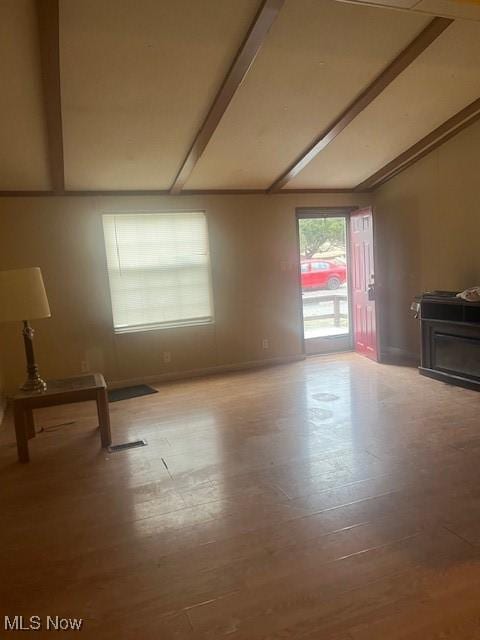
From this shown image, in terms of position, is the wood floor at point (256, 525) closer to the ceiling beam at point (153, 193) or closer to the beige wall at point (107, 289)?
the beige wall at point (107, 289)

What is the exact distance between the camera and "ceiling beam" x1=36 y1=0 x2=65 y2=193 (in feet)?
7.60

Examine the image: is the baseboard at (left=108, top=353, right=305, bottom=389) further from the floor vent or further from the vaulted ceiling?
the vaulted ceiling

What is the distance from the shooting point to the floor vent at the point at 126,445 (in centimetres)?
315

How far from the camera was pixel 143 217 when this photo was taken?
4.90 meters

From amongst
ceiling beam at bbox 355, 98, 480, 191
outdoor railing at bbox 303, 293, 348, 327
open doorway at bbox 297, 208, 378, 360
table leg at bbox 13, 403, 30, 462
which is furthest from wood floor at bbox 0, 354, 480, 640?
ceiling beam at bbox 355, 98, 480, 191

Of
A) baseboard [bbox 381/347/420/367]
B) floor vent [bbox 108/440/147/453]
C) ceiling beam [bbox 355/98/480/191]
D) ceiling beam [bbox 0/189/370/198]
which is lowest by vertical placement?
floor vent [bbox 108/440/147/453]

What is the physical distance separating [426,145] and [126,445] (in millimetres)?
4230

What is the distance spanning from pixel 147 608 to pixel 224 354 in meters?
3.77

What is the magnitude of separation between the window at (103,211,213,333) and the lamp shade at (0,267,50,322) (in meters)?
1.77

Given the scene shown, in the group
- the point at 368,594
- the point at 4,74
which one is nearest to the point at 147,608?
the point at 368,594

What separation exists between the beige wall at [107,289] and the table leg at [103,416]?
1711 millimetres

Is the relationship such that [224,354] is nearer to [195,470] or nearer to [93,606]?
[195,470]

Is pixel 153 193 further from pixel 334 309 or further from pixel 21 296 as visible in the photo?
pixel 334 309

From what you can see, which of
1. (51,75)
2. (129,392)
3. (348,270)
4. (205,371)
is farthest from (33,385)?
(348,270)
